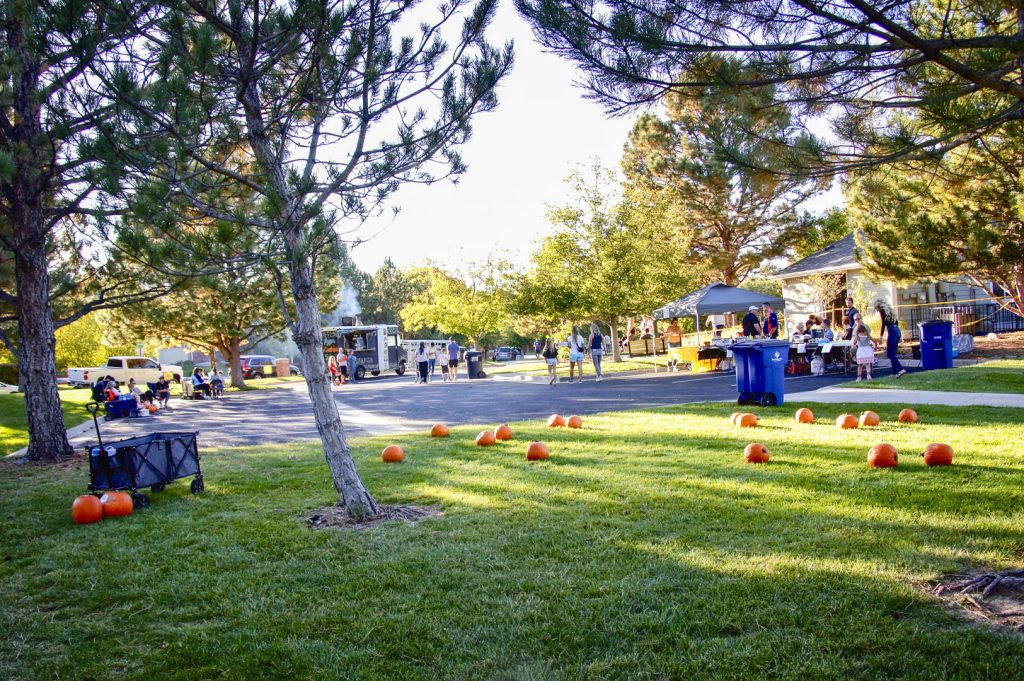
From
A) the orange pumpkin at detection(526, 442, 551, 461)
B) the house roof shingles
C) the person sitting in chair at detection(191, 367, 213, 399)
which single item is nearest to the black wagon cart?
the orange pumpkin at detection(526, 442, 551, 461)

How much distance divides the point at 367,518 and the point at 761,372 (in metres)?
8.40

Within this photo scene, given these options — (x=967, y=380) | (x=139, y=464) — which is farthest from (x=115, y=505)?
(x=967, y=380)

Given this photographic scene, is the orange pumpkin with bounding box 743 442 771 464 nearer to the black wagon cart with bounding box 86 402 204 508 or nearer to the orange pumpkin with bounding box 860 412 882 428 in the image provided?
the orange pumpkin with bounding box 860 412 882 428

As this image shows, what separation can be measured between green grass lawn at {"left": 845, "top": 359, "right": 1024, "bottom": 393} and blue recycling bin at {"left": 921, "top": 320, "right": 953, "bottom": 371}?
0.62 meters

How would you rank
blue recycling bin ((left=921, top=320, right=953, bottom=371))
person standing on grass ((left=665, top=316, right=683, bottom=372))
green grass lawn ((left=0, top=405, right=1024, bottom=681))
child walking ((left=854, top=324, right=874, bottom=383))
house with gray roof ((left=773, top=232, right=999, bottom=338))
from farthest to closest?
house with gray roof ((left=773, top=232, right=999, bottom=338)) → person standing on grass ((left=665, top=316, right=683, bottom=372)) → blue recycling bin ((left=921, top=320, right=953, bottom=371)) → child walking ((left=854, top=324, right=874, bottom=383)) → green grass lawn ((left=0, top=405, right=1024, bottom=681))

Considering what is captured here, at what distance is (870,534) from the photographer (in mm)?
4371

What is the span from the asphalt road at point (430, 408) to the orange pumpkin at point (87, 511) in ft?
16.9

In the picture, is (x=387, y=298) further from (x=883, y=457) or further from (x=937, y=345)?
(x=883, y=457)

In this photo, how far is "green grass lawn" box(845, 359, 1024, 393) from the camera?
12.5m

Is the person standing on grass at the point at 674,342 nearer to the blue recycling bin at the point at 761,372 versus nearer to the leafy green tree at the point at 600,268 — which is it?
the leafy green tree at the point at 600,268

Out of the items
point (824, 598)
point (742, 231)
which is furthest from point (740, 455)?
point (742, 231)

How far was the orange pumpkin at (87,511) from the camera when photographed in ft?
20.5

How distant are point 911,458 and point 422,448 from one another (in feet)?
19.6

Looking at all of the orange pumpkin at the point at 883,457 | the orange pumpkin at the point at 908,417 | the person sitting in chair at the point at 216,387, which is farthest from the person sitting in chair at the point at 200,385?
the orange pumpkin at the point at 883,457
